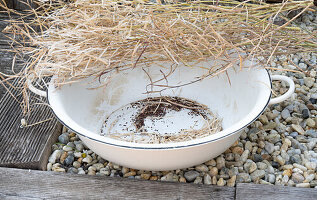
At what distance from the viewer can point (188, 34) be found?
1.22 metres

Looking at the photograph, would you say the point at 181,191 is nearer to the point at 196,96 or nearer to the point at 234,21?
the point at 196,96

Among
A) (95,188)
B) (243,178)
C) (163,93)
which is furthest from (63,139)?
(243,178)

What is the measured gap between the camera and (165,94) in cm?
151

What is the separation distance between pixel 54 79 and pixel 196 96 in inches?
21.8

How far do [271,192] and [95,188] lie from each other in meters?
0.51

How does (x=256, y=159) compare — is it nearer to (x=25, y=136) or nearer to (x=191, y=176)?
(x=191, y=176)

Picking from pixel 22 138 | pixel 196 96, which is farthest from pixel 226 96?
pixel 22 138

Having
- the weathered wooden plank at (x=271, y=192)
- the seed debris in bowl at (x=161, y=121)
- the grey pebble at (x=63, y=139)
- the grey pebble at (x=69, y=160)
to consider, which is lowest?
the weathered wooden plank at (x=271, y=192)

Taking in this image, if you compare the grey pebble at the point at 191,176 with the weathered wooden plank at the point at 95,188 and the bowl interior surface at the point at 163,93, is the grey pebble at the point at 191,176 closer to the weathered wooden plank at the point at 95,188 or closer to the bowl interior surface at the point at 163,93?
the weathered wooden plank at the point at 95,188

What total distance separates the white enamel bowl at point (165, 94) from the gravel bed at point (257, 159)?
97 mm

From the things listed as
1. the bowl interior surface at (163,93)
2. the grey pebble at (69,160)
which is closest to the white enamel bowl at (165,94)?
the bowl interior surface at (163,93)

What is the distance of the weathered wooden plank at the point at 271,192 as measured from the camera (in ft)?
3.50

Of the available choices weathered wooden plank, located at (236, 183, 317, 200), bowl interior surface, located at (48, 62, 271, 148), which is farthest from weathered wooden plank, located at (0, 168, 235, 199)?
bowl interior surface, located at (48, 62, 271, 148)

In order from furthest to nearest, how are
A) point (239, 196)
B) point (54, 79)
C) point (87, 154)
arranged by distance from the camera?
1. point (87, 154)
2. point (54, 79)
3. point (239, 196)
